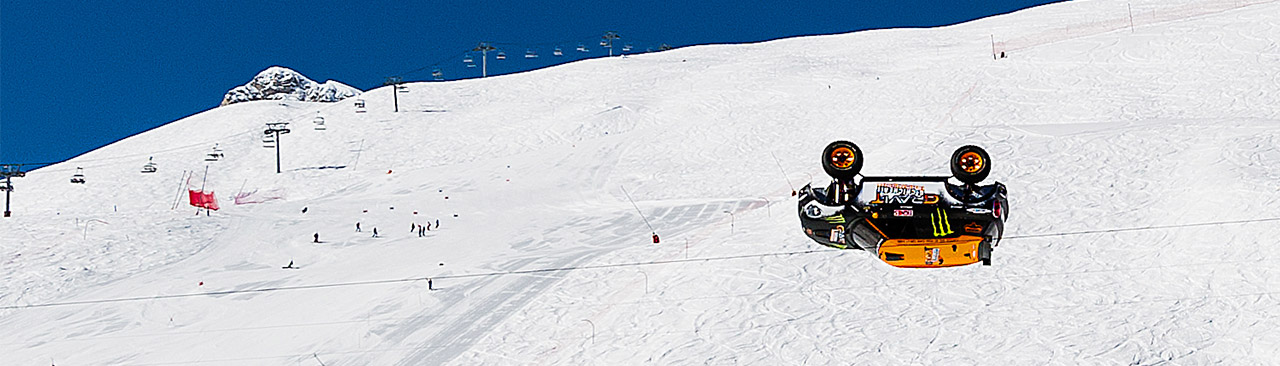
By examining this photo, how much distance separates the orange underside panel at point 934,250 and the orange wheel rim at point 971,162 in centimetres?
73

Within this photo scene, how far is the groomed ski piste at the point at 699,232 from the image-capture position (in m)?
24.1

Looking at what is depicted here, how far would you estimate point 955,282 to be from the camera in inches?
1033

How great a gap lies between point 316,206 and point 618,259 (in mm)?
22399

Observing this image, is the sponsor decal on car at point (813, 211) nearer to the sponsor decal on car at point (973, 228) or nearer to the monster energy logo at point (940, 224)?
the monster energy logo at point (940, 224)

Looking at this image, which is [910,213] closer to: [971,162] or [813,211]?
[971,162]

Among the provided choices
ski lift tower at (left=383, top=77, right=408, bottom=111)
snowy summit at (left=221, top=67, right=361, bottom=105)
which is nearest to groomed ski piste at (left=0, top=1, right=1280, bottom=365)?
ski lift tower at (left=383, top=77, right=408, bottom=111)

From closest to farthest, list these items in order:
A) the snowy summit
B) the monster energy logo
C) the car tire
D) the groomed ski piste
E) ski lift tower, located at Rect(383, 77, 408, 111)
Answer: the car tire → the monster energy logo → the groomed ski piste → ski lift tower, located at Rect(383, 77, 408, 111) → the snowy summit

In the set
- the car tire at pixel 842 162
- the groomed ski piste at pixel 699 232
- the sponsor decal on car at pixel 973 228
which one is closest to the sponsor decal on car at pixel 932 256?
the sponsor decal on car at pixel 973 228

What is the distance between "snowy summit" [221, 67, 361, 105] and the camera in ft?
538

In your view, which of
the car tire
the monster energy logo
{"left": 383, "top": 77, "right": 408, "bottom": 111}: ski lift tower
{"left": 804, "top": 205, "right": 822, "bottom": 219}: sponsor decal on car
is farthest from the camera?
{"left": 383, "top": 77, "right": 408, "bottom": 111}: ski lift tower

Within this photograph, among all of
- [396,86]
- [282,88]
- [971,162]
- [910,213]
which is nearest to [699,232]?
[910,213]

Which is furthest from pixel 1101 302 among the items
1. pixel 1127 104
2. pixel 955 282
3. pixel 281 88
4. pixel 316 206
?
pixel 281 88

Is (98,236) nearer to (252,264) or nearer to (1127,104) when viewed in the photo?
(252,264)

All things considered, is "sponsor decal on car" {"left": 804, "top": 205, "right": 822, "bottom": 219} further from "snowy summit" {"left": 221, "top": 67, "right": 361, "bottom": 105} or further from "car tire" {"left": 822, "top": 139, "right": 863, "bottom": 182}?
"snowy summit" {"left": 221, "top": 67, "right": 361, "bottom": 105}
